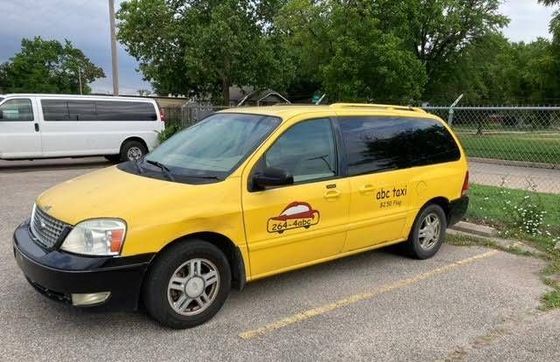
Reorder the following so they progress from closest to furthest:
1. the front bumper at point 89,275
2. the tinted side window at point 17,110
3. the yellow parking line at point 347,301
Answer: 1. the front bumper at point 89,275
2. the yellow parking line at point 347,301
3. the tinted side window at point 17,110

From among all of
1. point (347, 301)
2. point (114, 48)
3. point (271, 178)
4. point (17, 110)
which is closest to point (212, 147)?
point (271, 178)

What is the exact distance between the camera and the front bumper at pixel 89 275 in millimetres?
3607

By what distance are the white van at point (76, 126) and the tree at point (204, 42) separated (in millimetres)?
17164

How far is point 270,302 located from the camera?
4.63 metres

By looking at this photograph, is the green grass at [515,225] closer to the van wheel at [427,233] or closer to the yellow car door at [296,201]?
the van wheel at [427,233]

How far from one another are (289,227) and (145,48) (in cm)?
3336

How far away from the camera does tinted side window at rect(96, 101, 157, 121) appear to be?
14078 mm

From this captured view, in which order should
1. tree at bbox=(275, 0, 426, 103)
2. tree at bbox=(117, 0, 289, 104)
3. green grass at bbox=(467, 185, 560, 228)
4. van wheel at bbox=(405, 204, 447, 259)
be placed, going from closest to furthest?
van wheel at bbox=(405, 204, 447, 259), green grass at bbox=(467, 185, 560, 228), tree at bbox=(275, 0, 426, 103), tree at bbox=(117, 0, 289, 104)

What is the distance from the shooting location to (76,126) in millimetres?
13570

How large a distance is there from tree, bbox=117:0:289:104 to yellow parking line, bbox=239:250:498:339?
88.7 feet

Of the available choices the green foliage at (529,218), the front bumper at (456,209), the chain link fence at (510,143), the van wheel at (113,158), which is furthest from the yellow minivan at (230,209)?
the van wheel at (113,158)

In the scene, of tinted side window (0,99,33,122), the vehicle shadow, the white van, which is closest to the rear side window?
the white van

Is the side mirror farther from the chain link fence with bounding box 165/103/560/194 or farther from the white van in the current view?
the white van

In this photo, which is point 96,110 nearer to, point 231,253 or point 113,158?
point 113,158
